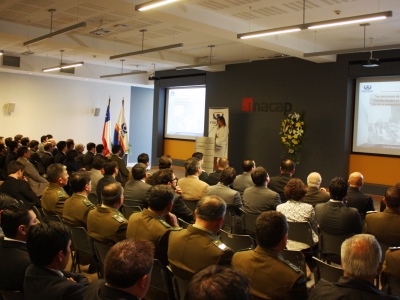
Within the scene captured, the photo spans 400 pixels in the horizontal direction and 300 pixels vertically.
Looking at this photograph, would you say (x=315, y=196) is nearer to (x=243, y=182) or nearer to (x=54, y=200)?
(x=243, y=182)

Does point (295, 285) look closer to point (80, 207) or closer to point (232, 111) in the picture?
point (80, 207)

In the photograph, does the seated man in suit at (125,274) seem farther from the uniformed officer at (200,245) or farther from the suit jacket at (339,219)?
the suit jacket at (339,219)

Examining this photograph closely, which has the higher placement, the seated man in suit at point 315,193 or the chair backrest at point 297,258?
the seated man in suit at point 315,193

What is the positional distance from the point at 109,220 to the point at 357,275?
2.12 metres

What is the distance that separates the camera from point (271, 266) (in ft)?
7.47

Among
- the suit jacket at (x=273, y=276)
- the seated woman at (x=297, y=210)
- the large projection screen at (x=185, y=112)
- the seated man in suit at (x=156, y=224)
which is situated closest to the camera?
the suit jacket at (x=273, y=276)

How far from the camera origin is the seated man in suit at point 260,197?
181 inches

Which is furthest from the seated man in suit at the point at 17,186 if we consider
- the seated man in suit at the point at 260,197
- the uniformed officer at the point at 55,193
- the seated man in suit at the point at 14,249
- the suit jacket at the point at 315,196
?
the suit jacket at the point at 315,196

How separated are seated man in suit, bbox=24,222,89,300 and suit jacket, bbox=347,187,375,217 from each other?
3.59 metres

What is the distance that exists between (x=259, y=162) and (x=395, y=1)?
6.59 metres

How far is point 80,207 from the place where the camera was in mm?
3994

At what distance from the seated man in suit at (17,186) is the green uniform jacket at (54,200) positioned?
692 millimetres

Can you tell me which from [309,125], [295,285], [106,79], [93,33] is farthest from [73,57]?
[295,285]

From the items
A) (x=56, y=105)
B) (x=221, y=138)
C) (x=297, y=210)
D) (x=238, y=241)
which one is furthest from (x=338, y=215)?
(x=56, y=105)
